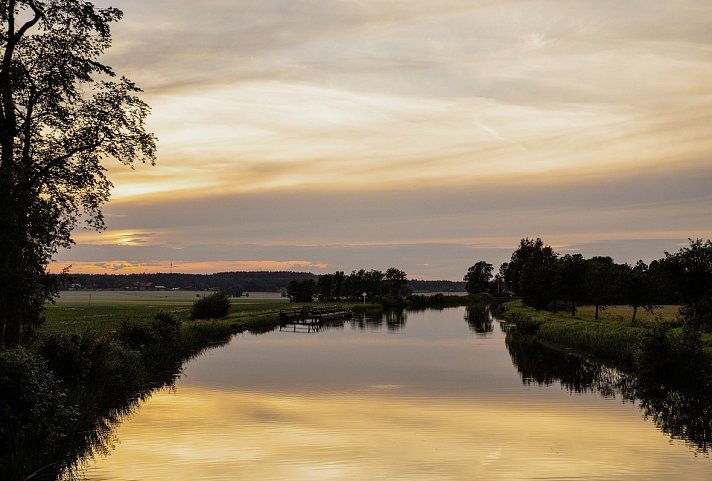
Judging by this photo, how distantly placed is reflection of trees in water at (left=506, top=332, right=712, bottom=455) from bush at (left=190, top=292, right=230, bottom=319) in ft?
152

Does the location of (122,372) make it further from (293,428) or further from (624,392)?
(624,392)

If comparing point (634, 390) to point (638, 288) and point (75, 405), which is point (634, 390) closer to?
point (75, 405)

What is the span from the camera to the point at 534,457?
19.6 m

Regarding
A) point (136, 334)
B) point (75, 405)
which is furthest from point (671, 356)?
point (136, 334)

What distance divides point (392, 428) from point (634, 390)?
52.2 ft

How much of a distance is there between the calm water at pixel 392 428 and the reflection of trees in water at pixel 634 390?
32 centimetres

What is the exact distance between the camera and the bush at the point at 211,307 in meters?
85.4

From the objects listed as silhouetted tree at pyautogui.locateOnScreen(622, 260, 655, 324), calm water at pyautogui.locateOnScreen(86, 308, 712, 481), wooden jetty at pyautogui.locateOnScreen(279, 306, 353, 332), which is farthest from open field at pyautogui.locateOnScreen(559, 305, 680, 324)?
wooden jetty at pyautogui.locateOnScreen(279, 306, 353, 332)

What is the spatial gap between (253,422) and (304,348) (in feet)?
103

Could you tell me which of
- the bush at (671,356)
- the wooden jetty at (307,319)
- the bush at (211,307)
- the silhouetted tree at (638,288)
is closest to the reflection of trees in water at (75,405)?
the bush at (671,356)

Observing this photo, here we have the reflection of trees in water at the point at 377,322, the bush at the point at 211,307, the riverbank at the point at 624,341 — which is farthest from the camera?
the bush at the point at 211,307

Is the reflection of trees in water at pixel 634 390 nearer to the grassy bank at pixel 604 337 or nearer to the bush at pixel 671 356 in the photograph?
the bush at pixel 671 356

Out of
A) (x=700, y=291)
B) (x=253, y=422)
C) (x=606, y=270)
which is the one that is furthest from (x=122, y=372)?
(x=606, y=270)

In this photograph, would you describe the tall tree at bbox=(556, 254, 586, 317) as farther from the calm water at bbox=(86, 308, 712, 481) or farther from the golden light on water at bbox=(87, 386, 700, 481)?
the golden light on water at bbox=(87, 386, 700, 481)
